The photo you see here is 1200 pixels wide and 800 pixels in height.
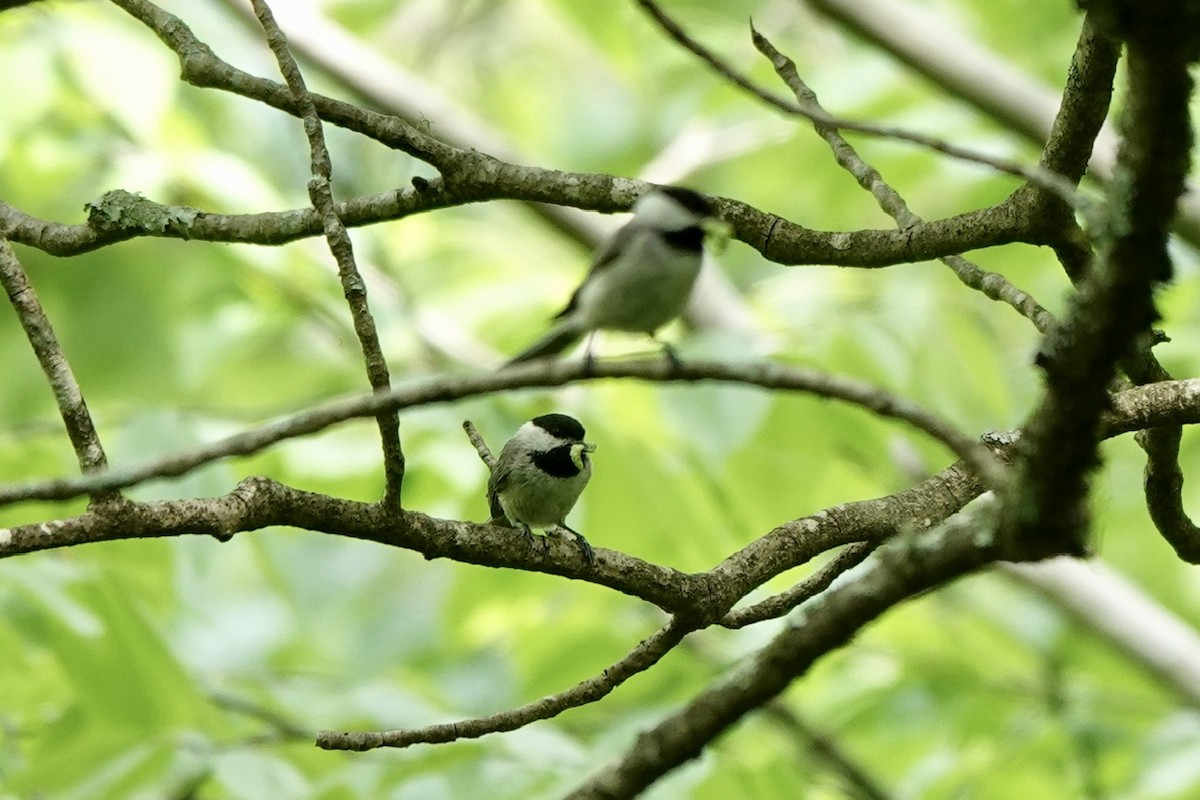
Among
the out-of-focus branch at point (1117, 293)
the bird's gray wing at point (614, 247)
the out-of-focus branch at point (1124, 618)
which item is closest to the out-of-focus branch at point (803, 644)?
the out-of-focus branch at point (1117, 293)

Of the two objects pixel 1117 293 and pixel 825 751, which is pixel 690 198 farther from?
pixel 825 751

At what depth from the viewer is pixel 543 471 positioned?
3.75 m

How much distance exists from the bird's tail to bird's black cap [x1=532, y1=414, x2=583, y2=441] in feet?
0.64

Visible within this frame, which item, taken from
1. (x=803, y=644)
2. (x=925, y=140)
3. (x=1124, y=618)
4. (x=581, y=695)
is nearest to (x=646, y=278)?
(x=581, y=695)

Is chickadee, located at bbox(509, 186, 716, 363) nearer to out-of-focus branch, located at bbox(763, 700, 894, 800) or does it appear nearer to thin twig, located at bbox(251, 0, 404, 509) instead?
thin twig, located at bbox(251, 0, 404, 509)

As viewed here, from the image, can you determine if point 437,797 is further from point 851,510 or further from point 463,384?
point 463,384

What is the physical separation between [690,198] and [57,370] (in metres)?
1.17

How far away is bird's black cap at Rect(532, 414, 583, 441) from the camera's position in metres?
3.78

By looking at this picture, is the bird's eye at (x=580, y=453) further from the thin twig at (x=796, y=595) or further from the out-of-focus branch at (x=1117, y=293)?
the out-of-focus branch at (x=1117, y=293)

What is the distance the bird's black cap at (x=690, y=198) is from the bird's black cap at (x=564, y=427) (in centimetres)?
130

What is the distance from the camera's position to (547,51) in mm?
11734

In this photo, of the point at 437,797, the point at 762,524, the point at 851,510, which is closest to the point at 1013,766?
the point at 762,524

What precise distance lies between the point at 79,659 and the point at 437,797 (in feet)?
3.52

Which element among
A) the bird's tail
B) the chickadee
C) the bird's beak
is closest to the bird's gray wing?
the chickadee
